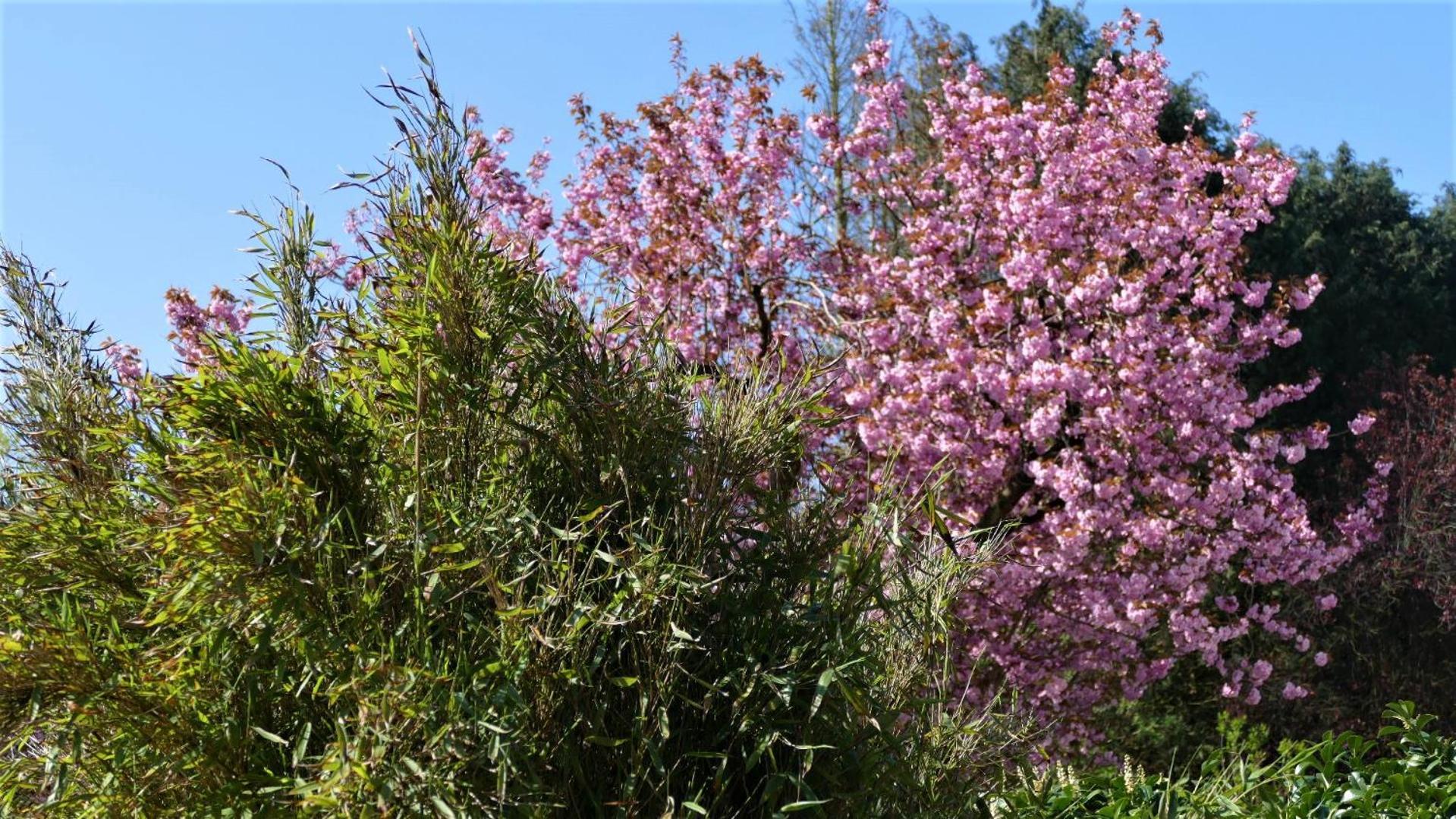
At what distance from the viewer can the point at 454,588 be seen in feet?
9.46

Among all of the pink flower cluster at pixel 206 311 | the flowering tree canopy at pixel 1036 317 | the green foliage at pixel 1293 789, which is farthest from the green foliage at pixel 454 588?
the pink flower cluster at pixel 206 311

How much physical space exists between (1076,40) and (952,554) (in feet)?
57.4

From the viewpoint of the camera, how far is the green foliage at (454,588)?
9.16 feet

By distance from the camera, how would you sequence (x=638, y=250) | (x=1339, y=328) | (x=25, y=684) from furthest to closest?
(x=1339, y=328) → (x=638, y=250) → (x=25, y=684)

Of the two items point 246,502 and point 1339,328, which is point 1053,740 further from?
point 1339,328

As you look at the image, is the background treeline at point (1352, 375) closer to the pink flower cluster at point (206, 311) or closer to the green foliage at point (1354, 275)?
the green foliage at point (1354, 275)

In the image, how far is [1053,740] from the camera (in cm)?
1038

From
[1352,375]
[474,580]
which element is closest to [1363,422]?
[1352,375]

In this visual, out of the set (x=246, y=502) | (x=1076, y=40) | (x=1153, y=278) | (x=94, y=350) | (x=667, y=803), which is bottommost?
(x=667, y=803)

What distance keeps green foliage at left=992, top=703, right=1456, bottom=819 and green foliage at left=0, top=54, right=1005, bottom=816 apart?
1005mm

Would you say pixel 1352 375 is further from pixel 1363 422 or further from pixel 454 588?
pixel 454 588

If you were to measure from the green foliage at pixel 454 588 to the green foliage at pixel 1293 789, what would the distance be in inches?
39.6

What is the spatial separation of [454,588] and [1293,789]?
9.58 feet

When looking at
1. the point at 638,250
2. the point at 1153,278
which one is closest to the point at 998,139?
the point at 1153,278
